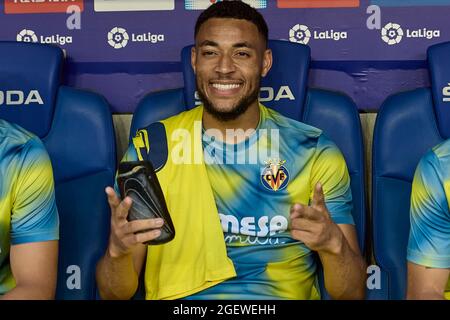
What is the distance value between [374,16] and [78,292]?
39.8 inches

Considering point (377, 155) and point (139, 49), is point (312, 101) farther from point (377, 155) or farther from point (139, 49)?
point (139, 49)

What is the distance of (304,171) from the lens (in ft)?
6.63

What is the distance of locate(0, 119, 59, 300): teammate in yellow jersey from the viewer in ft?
6.06

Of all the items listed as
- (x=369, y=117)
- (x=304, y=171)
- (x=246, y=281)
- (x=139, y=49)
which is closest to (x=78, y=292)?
(x=246, y=281)

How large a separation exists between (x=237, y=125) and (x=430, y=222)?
1.52 ft

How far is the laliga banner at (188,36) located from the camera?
7.98 feet

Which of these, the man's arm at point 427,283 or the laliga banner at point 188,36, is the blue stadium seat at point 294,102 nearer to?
the laliga banner at point 188,36

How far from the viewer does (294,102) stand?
2.22m

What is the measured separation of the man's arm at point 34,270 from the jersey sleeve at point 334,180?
55 centimetres

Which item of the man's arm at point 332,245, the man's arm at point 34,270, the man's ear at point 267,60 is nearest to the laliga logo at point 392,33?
the man's ear at point 267,60

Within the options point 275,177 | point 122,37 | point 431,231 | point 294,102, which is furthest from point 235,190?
point 122,37

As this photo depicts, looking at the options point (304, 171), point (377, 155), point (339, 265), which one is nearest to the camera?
point (339, 265)

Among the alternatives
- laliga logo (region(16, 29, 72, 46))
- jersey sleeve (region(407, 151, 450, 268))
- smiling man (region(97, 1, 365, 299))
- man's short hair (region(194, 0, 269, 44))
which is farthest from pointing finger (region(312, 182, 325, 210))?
laliga logo (region(16, 29, 72, 46))

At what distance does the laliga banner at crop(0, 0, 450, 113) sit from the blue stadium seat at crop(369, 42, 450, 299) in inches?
8.3
